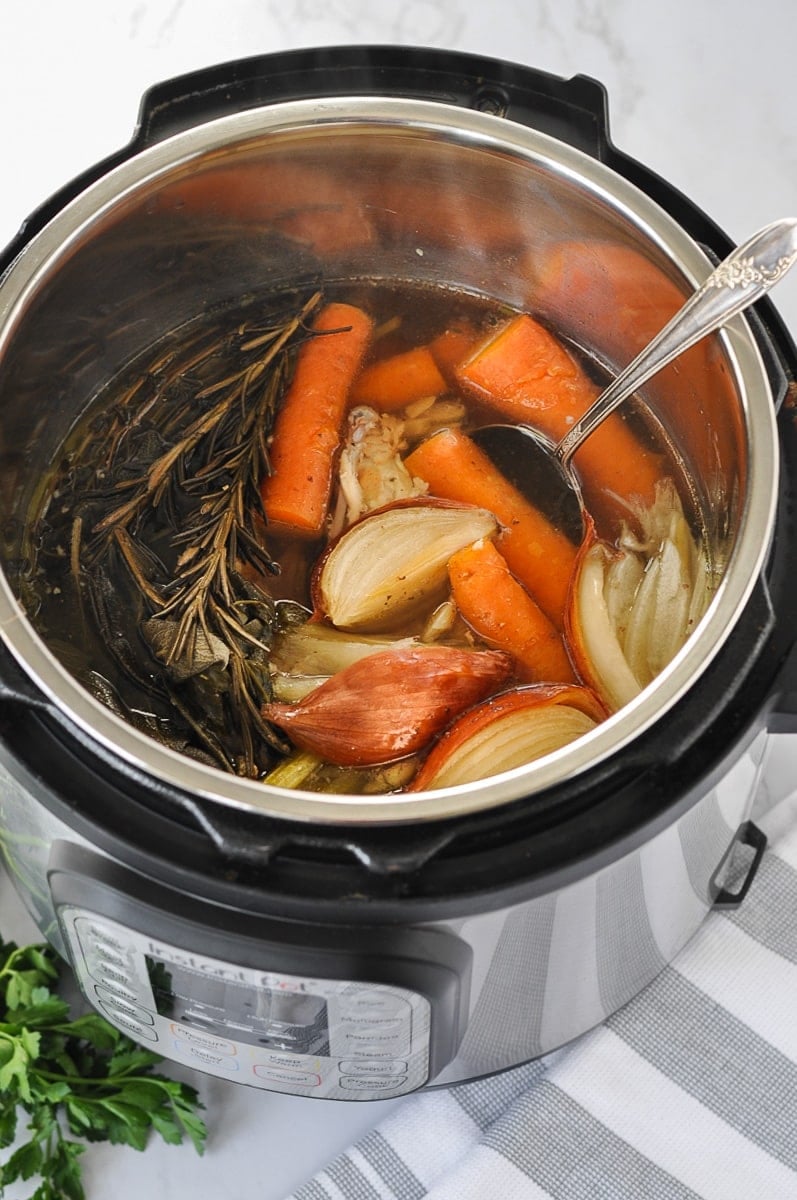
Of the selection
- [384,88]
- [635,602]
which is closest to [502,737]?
[635,602]

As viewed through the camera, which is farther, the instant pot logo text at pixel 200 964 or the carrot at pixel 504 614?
the carrot at pixel 504 614

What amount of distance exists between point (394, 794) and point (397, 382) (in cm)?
53

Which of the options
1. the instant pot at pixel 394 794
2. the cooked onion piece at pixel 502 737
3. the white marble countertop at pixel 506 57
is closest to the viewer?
the instant pot at pixel 394 794

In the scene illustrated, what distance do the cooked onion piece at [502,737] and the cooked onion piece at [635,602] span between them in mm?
52

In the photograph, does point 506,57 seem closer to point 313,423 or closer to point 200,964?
point 313,423

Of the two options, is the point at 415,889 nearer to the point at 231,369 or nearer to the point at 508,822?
the point at 508,822

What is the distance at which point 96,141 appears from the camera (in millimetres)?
1539

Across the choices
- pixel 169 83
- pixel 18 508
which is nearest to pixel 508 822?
pixel 18 508

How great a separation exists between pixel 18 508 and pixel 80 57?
29.0 inches

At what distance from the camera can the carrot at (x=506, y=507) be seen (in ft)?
3.61

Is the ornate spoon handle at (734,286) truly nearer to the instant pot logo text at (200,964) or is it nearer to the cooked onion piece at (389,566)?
the cooked onion piece at (389,566)

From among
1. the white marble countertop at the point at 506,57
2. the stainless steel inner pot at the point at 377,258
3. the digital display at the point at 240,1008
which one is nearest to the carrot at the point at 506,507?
the stainless steel inner pot at the point at 377,258

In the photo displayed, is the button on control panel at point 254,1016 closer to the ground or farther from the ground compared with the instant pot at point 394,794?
closer to the ground

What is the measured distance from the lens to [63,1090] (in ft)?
3.59
